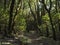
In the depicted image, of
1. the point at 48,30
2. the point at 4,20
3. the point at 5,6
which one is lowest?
the point at 48,30

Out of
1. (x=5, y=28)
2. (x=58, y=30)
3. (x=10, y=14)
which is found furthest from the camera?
(x=58, y=30)

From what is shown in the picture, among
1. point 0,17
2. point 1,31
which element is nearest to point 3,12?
point 0,17

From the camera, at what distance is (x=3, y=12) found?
19.5 m

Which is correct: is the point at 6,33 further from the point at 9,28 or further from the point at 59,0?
the point at 59,0

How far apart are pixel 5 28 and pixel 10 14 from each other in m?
1.94

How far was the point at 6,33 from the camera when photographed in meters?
18.5

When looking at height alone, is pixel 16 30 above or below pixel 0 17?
below

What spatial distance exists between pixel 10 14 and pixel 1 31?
3.00 m

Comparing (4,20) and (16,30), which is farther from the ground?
(4,20)

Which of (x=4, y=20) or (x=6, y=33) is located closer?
(x=6, y=33)

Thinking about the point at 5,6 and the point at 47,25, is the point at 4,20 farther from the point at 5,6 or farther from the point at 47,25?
the point at 47,25

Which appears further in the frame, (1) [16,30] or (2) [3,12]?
(1) [16,30]

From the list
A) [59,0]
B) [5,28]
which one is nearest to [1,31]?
[5,28]

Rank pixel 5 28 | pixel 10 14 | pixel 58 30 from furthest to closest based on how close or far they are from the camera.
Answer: pixel 58 30
pixel 5 28
pixel 10 14
